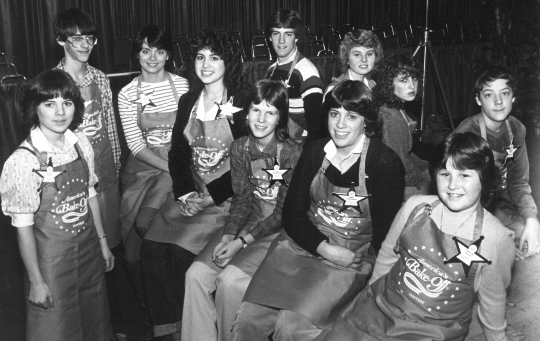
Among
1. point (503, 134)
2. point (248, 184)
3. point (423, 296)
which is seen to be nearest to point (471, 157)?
point (423, 296)

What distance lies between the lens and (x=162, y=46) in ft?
11.3

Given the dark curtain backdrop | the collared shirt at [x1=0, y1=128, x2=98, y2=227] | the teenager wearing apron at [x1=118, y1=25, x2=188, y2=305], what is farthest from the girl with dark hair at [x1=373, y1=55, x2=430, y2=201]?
the dark curtain backdrop

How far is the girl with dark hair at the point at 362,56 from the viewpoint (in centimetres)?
374

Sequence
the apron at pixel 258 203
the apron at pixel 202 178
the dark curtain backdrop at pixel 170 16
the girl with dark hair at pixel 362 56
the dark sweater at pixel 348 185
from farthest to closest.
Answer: the dark curtain backdrop at pixel 170 16 → the girl with dark hair at pixel 362 56 → the apron at pixel 202 178 → the apron at pixel 258 203 → the dark sweater at pixel 348 185

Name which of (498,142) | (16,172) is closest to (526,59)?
(498,142)

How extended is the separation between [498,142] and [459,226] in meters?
0.84

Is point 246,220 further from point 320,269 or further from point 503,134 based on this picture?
point 503,134

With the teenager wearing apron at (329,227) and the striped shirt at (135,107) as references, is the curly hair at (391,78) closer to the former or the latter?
the teenager wearing apron at (329,227)

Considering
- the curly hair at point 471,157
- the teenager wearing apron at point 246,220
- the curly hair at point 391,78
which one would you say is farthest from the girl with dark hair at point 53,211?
the curly hair at point 391,78

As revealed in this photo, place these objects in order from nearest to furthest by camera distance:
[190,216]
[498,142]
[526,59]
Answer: [498,142], [190,216], [526,59]

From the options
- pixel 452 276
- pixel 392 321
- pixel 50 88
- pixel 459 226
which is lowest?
pixel 392 321

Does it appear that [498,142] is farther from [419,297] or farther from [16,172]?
[16,172]

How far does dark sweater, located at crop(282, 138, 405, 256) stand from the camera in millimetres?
2352

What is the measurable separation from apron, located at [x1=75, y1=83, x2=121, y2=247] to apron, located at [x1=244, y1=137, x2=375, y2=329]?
1.39 meters
